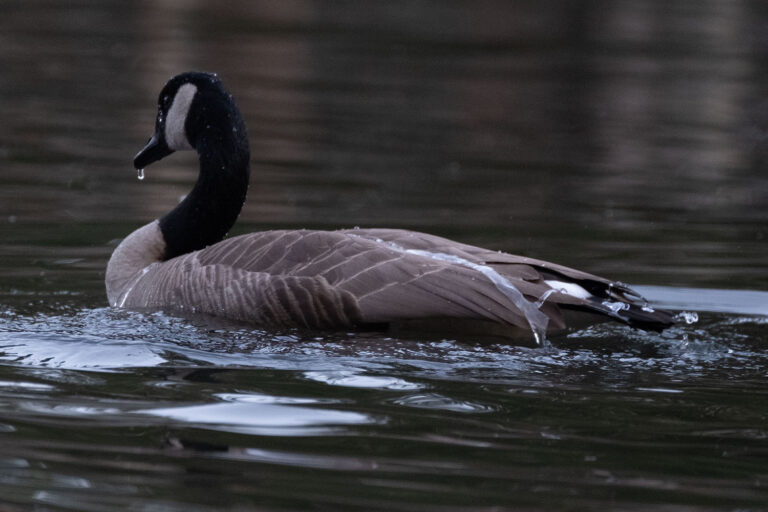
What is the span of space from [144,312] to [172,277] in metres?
A: 0.29

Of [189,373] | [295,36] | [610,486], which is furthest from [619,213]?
[295,36]

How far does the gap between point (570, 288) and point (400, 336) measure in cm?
105

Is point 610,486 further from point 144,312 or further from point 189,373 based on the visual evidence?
point 144,312

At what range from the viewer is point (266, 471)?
5488 mm

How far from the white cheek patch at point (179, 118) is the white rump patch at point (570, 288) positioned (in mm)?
3091

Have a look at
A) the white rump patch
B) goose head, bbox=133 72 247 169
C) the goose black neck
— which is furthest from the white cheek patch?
the white rump patch

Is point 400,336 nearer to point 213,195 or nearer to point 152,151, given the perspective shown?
point 213,195

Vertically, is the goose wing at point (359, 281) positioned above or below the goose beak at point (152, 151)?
below

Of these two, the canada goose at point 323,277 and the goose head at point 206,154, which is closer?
the canada goose at point 323,277

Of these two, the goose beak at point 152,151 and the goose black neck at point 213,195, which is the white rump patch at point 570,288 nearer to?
the goose black neck at point 213,195

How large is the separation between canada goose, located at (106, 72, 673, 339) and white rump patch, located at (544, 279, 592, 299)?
13mm

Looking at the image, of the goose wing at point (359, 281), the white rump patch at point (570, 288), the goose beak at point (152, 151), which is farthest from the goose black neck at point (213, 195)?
the white rump patch at point (570, 288)

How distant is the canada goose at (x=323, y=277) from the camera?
7633 millimetres

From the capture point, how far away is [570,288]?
7.88 metres
